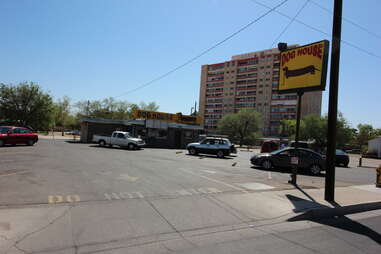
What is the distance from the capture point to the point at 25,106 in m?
41.7

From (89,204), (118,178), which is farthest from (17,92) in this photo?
(89,204)

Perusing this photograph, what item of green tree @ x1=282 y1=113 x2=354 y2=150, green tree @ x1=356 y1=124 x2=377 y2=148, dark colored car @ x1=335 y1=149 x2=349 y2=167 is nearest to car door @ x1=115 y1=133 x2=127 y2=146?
dark colored car @ x1=335 y1=149 x2=349 y2=167

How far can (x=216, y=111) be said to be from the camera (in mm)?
119312

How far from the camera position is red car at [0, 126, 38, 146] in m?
20.3

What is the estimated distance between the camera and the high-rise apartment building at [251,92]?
9956cm

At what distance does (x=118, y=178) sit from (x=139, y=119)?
24.8 m

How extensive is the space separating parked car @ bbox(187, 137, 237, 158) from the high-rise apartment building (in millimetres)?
78770

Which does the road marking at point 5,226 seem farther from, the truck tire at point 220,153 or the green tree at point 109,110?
the green tree at point 109,110

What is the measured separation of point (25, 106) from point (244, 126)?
172 feet

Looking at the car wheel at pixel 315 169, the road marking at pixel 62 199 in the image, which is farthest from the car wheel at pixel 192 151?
the road marking at pixel 62 199

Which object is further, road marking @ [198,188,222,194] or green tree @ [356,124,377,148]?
green tree @ [356,124,377,148]

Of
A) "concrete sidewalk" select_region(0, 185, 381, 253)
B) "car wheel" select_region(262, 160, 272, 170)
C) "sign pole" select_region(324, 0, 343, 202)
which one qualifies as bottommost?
"concrete sidewalk" select_region(0, 185, 381, 253)

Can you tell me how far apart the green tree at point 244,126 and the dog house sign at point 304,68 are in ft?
198

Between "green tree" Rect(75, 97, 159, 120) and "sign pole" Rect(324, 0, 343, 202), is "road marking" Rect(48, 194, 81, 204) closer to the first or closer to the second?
"sign pole" Rect(324, 0, 343, 202)
